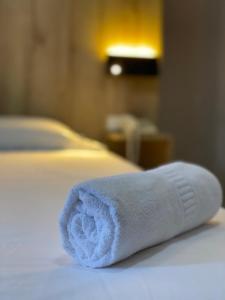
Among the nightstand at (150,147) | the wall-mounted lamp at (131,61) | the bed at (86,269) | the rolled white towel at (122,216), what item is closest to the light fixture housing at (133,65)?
the wall-mounted lamp at (131,61)

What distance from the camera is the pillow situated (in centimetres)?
235

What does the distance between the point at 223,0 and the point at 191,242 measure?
2.60m

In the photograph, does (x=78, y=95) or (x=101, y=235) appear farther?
(x=78, y=95)

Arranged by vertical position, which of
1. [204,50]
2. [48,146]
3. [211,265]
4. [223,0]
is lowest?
[48,146]

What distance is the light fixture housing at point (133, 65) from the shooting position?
9.93 feet

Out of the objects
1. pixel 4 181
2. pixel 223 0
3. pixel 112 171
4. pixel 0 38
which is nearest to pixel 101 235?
pixel 4 181

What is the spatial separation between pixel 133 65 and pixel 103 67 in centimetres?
22

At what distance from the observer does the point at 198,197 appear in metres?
1.06

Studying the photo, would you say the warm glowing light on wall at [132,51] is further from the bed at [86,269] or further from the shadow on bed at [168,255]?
the shadow on bed at [168,255]

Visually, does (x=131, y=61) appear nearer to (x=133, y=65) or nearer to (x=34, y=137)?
(x=133, y=65)

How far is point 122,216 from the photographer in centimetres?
81

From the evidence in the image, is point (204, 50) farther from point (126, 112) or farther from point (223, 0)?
point (126, 112)

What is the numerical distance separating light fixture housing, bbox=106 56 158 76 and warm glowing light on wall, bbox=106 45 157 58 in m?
0.04

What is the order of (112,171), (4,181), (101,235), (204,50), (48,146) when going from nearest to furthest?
(101,235) < (4,181) < (112,171) < (48,146) < (204,50)
